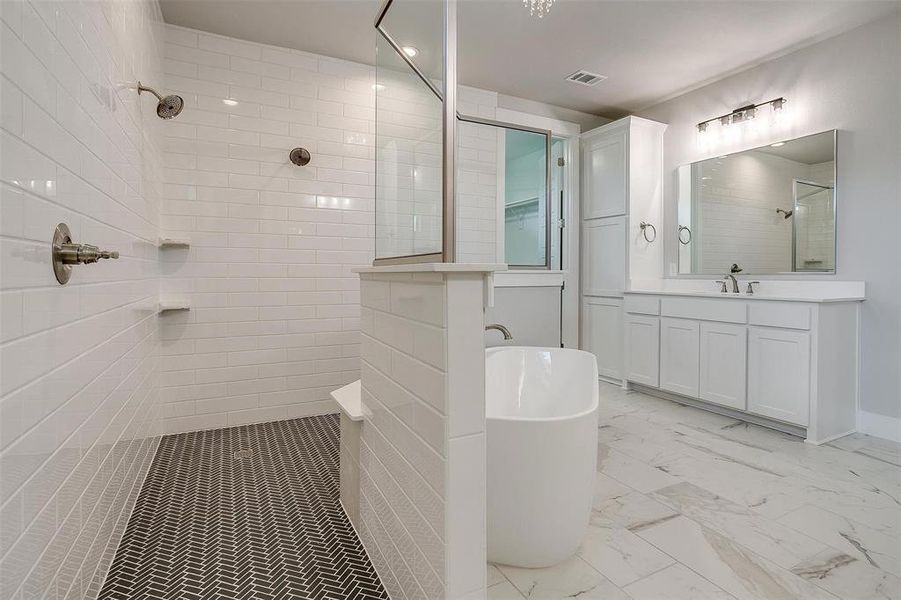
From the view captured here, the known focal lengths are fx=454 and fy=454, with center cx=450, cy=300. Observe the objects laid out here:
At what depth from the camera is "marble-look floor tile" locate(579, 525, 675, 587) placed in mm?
1538

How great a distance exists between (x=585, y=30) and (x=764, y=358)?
2.51 metres

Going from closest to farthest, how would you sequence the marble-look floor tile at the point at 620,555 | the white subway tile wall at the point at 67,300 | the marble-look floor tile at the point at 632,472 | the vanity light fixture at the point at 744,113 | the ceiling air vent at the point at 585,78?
the white subway tile wall at the point at 67,300, the marble-look floor tile at the point at 620,555, the marble-look floor tile at the point at 632,472, the vanity light fixture at the point at 744,113, the ceiling air vent at the point at 585,78

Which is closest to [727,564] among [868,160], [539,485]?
[539,485]

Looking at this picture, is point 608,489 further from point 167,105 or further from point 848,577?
point 167,105

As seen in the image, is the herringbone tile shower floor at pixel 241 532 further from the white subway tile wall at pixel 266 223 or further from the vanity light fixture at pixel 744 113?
the vanity light fixture at pixel 744 113

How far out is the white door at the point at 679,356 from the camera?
347cm

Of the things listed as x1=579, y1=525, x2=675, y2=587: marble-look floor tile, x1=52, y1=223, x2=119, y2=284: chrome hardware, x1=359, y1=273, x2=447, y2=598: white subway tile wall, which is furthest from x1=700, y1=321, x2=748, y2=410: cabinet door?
x1=52, y1=223, x2=119, y2=284: chrome hardware

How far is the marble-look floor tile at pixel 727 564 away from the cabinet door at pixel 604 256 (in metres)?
2.74

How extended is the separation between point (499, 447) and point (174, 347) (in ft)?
8.04

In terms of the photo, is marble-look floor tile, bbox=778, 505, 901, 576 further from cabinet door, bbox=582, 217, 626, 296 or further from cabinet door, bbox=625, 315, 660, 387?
cabinet door, bbox=582, 217, 626, 296

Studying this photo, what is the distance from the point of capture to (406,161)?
1.55 m

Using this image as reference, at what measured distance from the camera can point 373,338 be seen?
160cm

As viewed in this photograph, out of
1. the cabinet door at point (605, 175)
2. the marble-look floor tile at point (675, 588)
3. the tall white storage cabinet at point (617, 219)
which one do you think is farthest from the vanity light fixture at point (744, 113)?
the marble-look floor tile at point (675, 588)

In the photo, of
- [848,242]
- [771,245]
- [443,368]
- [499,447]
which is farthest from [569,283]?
[443,368]
